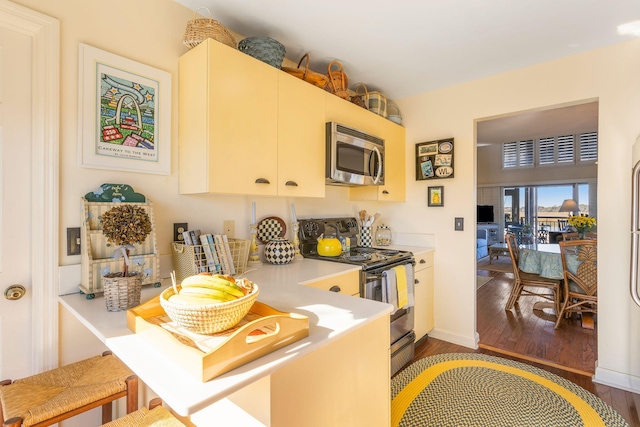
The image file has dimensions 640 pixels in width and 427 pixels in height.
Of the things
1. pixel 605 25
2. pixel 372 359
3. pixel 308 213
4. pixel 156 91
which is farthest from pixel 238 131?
pixel 605 25

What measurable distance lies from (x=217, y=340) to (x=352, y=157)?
5.89 ft

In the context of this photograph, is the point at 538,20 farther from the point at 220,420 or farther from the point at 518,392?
the point at 220,420

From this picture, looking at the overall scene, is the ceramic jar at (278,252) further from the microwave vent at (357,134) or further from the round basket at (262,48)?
the round basket at (262,48)

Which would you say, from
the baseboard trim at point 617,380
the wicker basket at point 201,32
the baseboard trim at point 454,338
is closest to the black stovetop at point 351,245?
the baseboard trim at point 454,338

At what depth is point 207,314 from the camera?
0.79 m

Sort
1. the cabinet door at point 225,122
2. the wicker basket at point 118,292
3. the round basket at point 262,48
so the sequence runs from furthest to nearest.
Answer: the round basket at point 262,48, the cabinet door at point 225,122, the wicker basket at point 118,292

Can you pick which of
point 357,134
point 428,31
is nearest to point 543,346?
point 357,134

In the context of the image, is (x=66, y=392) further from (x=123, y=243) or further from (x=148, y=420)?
(x=123, y=243)

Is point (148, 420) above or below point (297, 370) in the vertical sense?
below

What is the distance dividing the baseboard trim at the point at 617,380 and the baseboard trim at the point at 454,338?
80 centimetres

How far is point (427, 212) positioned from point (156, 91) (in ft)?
7.87

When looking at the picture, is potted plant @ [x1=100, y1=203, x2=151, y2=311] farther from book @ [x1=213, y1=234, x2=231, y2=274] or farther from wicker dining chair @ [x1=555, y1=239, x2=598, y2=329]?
wicker dining chair @ [x1=555, y1=239, x2=598, y2=329]

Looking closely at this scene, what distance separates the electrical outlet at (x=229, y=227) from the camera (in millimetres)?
1951

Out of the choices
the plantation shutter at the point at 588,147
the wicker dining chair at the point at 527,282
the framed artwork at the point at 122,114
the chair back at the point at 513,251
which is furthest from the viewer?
the plantation shutter at the point at 588,147
